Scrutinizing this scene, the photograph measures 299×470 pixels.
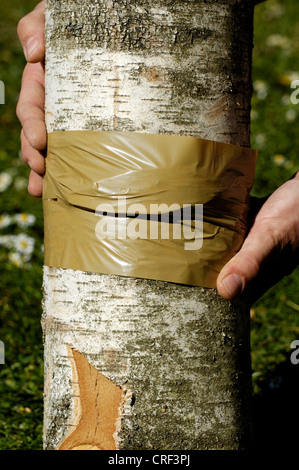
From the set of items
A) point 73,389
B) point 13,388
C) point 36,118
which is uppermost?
point 36,118

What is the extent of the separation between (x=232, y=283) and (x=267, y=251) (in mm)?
218

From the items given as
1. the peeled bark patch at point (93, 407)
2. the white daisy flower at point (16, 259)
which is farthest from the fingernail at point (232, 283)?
the white daisy flower at point (16, 259)

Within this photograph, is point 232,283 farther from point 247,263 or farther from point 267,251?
point 267,251

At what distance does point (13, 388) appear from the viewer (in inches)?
103

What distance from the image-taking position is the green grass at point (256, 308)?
2.49 m

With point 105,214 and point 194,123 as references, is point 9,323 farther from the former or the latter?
point 194,123

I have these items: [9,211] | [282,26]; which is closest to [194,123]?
[9,211]

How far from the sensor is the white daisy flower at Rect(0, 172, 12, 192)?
430cm

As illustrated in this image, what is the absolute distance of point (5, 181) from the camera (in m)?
4.36

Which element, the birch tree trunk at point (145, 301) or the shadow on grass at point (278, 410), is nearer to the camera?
the birch tree trunk at point (145, 301)

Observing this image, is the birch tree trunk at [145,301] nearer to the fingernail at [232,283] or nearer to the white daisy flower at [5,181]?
the fingernail at [232,283]

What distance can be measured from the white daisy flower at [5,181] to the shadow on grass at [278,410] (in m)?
2.76

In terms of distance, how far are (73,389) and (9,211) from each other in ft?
9.21

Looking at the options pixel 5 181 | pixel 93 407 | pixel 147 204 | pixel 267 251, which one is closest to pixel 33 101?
pixel 147 204
